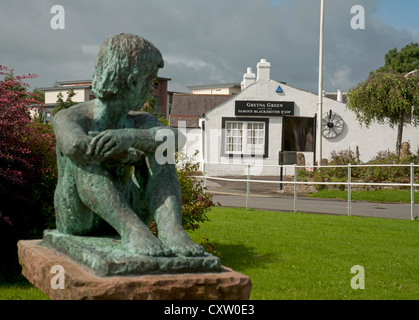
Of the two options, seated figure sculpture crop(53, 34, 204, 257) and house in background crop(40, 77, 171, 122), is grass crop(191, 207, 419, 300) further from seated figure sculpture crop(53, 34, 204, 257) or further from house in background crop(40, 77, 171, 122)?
house in background crop(40, 77, 171, 122)

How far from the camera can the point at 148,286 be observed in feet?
7.88

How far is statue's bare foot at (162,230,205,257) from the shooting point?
263cm

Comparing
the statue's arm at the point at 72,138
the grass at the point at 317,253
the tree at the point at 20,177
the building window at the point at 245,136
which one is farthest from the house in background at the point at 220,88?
the statue's arm at the point at 72,138

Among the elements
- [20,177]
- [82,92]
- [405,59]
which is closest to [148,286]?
[20,177]

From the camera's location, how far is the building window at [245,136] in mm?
26562

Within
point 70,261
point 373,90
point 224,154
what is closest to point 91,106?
point 70,261

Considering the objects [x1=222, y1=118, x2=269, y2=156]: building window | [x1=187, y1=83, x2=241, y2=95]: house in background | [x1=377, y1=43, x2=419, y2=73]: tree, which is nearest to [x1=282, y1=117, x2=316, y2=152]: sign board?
[x1=222, y1=118, x2=269, y2=156]: building window

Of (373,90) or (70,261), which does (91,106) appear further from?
(373,90)

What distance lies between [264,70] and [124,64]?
2413cm

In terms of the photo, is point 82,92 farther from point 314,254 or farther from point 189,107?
point 314,254

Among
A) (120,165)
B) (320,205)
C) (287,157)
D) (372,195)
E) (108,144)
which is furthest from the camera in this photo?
(287,157)

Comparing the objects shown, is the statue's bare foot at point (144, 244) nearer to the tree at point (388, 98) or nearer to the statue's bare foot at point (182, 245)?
the statue's bare foot at point (182, 245)

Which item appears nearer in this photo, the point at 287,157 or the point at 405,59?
the point at 287,157

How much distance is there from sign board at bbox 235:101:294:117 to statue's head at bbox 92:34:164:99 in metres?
23.6
